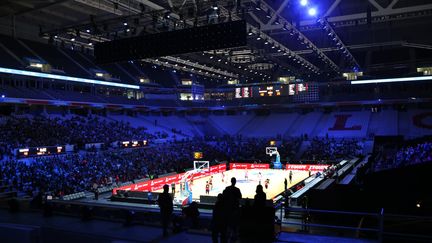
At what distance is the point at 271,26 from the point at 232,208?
74.1 ft

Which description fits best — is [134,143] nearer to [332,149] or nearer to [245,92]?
[245,92]

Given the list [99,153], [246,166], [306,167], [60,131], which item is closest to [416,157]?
[306,167]

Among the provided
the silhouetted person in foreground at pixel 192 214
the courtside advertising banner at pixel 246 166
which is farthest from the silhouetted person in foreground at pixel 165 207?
the courtside advertising banner at pixel 246 166

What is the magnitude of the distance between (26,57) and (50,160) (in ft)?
45.5

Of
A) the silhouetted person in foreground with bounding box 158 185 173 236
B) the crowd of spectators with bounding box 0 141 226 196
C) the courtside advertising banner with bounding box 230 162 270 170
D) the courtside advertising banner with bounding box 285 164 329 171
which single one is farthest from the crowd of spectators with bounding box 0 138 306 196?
the silhouetted person in foreground with bounding box 158 185 173 236

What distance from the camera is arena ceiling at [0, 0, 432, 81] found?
73.9 feet

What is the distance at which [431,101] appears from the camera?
45906 millimetres

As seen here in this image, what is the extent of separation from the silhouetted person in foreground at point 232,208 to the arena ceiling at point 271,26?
12.3m

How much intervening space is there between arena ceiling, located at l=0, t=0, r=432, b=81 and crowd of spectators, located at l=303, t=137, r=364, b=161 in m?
9.60

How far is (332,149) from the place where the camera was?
41.7m

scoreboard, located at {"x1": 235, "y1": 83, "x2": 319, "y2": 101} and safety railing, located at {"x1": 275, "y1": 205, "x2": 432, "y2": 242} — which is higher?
scoreboard, located at {"x1": 235, "y1": 83, "x2": 319, "y2": 101}

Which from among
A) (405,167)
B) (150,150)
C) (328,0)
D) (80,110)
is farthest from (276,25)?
(80,110)

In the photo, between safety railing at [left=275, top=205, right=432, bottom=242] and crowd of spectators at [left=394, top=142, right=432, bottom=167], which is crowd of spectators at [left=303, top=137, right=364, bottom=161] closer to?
crowd of spectators at [left=394, top=142, right=432, bottom=167]

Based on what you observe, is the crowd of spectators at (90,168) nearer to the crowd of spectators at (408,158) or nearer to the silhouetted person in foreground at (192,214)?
the silhouetted person in foreground at (192,214)
